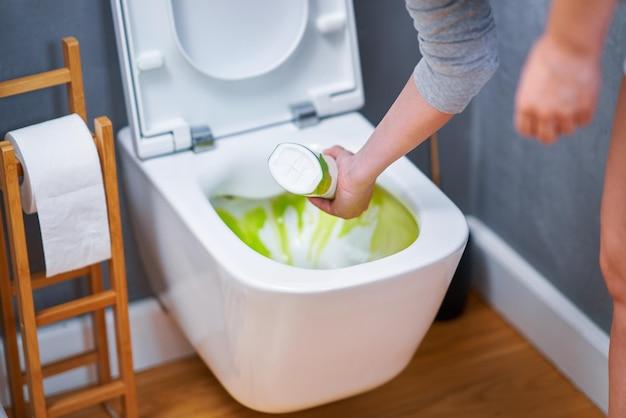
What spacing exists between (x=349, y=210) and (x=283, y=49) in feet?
1.01

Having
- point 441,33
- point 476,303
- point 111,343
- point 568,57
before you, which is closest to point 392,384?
point 476,303

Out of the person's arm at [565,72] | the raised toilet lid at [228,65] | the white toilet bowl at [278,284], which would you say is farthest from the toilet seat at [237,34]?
the person's arm at [565,72]

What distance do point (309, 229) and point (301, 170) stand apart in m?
0.24

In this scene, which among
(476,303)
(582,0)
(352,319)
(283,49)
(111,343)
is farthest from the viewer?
(476,303)

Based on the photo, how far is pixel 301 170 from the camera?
4.58 feet

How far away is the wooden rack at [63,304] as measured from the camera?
1.40 meters

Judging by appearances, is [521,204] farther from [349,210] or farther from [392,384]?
[349,210]

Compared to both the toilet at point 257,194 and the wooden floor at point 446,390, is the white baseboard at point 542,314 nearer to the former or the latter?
the wooden floor at point 446,390

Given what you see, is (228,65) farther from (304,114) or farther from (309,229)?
(309,229)

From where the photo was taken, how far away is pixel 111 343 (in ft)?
5.88

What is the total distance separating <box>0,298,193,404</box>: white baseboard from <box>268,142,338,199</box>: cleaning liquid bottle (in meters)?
0.49

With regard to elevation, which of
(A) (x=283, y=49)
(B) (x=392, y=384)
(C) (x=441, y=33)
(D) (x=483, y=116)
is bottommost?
(B) (x=392, y=384)

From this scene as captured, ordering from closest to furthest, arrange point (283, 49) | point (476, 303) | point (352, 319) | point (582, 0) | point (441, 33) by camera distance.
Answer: point (582, 0)
point (441, 33)
point (352, 319)
point (283, 49)
point (476, 303)

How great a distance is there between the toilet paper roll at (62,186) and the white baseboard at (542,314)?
0.76m
